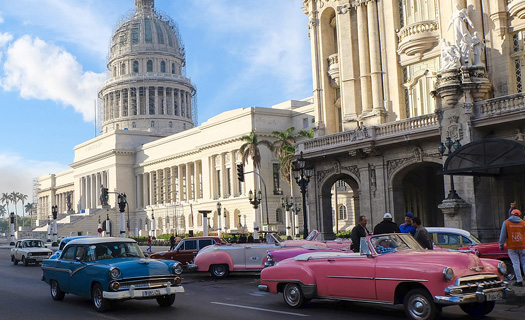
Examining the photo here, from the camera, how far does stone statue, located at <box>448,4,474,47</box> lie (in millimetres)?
28406

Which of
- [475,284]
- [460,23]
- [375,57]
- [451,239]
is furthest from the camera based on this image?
[375,57]

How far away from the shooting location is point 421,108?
33.8m

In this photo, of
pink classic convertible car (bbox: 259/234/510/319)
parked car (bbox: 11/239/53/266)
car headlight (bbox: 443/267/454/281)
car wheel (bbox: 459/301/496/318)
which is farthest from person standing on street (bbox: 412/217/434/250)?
parked car (bbox: 11/239/53/266)

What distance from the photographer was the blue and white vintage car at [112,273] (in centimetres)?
1279

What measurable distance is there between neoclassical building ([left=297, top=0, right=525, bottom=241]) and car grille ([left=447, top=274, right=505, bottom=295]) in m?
12.5

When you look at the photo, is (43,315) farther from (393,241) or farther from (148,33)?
(148,33)

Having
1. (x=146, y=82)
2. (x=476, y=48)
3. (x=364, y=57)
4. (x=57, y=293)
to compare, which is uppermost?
(x=146, y=82)

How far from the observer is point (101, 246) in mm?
14156

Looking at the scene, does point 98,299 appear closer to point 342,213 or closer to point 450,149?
point 450,149

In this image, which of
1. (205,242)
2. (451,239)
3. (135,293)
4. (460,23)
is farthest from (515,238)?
(460,23)

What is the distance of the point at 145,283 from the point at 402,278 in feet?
17.7

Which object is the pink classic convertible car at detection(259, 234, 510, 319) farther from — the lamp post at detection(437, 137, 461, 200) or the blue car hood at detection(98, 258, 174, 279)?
the lamp post at detection(437, 137, 461, 200)

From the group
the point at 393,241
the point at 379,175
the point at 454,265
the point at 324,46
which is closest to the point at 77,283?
the point at 393,241

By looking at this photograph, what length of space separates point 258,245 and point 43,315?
979 centimetres
